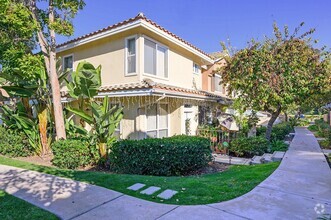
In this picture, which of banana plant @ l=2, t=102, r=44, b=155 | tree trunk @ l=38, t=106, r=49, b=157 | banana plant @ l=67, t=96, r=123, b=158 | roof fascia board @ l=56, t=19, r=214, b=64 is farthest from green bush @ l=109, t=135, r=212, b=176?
roof fascia board @ l=56, t=19, r=214, b=64

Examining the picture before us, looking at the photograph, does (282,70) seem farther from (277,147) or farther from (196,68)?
(196,68)

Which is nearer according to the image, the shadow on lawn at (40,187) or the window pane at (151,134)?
the shadow on lawn at (40,187)

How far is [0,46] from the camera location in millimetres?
11508

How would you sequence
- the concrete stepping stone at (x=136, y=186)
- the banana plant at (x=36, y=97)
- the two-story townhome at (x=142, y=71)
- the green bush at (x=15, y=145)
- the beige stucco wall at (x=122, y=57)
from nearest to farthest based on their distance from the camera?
the concrete stepping stone at (x=136, y=186)
the banana plant at (x=36, y=97)
the two-story townhome at (x=142, y=71)
the beige stucco wall at (x=122, y=57)
the green bush at (x=15, y=145)

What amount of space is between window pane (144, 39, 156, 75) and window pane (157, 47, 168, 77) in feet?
1.53

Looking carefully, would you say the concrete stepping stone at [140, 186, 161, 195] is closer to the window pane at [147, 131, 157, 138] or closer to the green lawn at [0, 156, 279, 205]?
the green lawn at [0, 156, 279, 205]

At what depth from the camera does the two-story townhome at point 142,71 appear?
11922 millimetres

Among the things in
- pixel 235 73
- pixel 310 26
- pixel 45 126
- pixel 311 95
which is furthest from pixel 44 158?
pixel 310 26

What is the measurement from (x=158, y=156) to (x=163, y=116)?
5.62 metres

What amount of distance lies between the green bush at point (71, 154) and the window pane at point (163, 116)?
503 cm

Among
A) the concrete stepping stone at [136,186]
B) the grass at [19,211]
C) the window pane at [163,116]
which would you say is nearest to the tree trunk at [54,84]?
the window pane at [163,116]

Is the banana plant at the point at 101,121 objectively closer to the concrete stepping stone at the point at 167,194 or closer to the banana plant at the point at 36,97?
the banana plant at the point at 36,97

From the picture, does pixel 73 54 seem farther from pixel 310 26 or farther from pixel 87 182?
pixel 310 26

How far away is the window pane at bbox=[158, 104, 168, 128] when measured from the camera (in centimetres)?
1392
